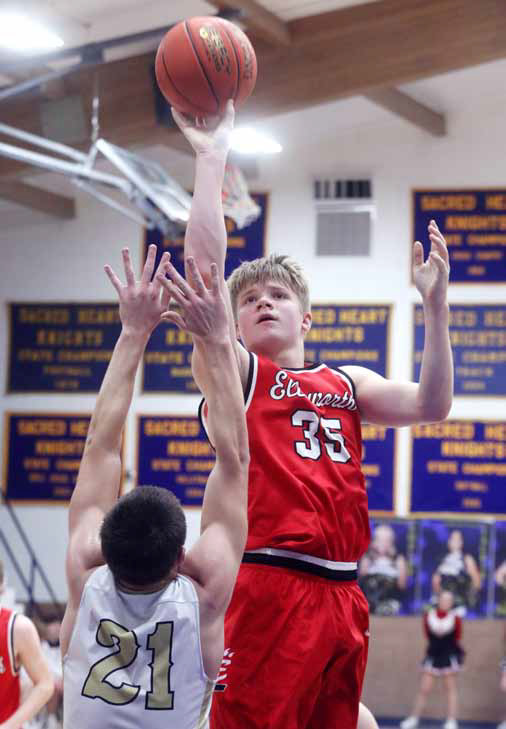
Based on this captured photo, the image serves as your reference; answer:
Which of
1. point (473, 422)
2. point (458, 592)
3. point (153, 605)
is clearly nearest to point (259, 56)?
point (473, 422)

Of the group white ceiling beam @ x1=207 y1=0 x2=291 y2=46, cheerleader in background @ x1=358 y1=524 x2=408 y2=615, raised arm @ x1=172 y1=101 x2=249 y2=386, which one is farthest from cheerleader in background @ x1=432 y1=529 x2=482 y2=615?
raised arm @ x1=172 y1=101 x2=249 y2=386

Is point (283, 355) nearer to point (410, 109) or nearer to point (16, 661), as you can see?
point (16, 661)

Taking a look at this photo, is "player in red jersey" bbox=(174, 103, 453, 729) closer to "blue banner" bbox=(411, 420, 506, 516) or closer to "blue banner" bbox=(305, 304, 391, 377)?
"blue banner" bbox=(411, 420, 506, 516)

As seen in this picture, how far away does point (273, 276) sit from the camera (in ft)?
12.3

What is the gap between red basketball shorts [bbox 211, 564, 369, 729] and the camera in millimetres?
3379

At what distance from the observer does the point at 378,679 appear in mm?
11781

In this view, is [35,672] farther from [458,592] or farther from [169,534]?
[458,592]

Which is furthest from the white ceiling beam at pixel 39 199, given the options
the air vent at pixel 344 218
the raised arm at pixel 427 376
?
the raised arm at pixel 427 376

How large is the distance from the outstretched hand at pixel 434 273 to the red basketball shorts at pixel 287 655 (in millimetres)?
939

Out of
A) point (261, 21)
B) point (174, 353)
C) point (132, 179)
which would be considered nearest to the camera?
point (132, 179)

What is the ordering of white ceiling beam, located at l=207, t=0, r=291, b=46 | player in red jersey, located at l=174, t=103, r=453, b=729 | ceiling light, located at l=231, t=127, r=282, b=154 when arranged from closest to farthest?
player in red jersey, located at l=174, t=103, r=453, b=729 < white ceiling beam, located at l=207, t=0, r=291, b=46 < ceiling light, located at l=231, t=127, r=282, b=154

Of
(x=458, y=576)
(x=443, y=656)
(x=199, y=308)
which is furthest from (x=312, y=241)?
(x=199, y=308)

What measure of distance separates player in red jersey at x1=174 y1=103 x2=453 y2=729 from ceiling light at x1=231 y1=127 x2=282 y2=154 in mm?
7124

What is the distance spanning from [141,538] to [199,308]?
64 centimetres
